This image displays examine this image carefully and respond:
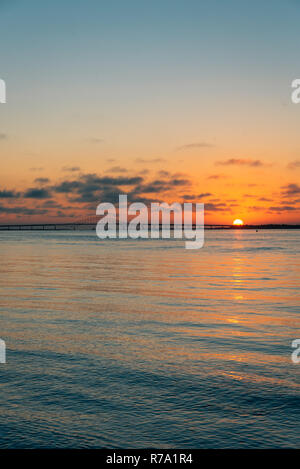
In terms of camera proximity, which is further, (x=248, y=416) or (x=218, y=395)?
(x=218, y=395)

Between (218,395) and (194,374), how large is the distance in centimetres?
165

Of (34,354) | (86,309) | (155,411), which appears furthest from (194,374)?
(86,309)

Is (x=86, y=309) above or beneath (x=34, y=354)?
above

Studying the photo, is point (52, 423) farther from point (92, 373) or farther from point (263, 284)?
point (263, 284)

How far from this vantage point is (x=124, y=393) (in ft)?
37.8

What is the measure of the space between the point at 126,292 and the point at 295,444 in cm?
2159

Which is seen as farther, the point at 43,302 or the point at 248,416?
the point at 43,302

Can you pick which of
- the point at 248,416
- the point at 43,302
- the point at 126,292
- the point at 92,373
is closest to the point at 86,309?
the point at 43,302

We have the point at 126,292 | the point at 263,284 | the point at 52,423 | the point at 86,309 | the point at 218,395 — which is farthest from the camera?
the point at 263,284

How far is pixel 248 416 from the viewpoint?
10234 millimetres

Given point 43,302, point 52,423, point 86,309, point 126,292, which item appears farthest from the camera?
point 126,292
